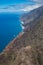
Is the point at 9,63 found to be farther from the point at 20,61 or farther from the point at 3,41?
the point at 3,41

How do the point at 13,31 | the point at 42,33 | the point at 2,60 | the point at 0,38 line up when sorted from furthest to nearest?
the point at 13,31 → the point at 0,38 → the point at 42,33 → the point at 2,60

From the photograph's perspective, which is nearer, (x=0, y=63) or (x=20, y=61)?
(x=20, y=61)

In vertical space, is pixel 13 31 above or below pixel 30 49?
above

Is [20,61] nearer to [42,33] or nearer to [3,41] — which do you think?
[42,33]

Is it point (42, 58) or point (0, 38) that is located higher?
point (0, 38)

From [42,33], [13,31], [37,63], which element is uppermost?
[13,31]

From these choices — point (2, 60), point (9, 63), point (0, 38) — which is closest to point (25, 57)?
point (9, 63)

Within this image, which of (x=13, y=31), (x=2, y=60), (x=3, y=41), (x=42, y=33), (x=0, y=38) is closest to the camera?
(x=2, y=60)

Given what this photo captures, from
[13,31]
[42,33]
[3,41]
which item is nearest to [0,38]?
[3,41]

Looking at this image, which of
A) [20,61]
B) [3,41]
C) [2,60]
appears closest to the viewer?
[20,61]
